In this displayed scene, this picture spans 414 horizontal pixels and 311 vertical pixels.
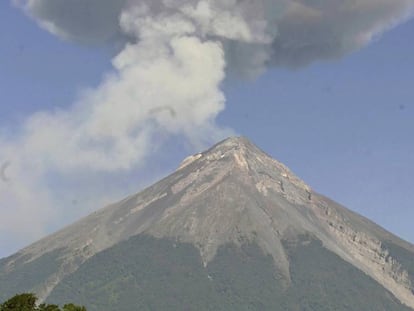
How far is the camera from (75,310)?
4114 inches

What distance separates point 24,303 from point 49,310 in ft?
9.26

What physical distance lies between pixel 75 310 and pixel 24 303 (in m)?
6.30

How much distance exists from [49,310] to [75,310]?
12.1 feet

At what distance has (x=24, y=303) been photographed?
101m

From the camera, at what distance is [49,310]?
4006 inches
